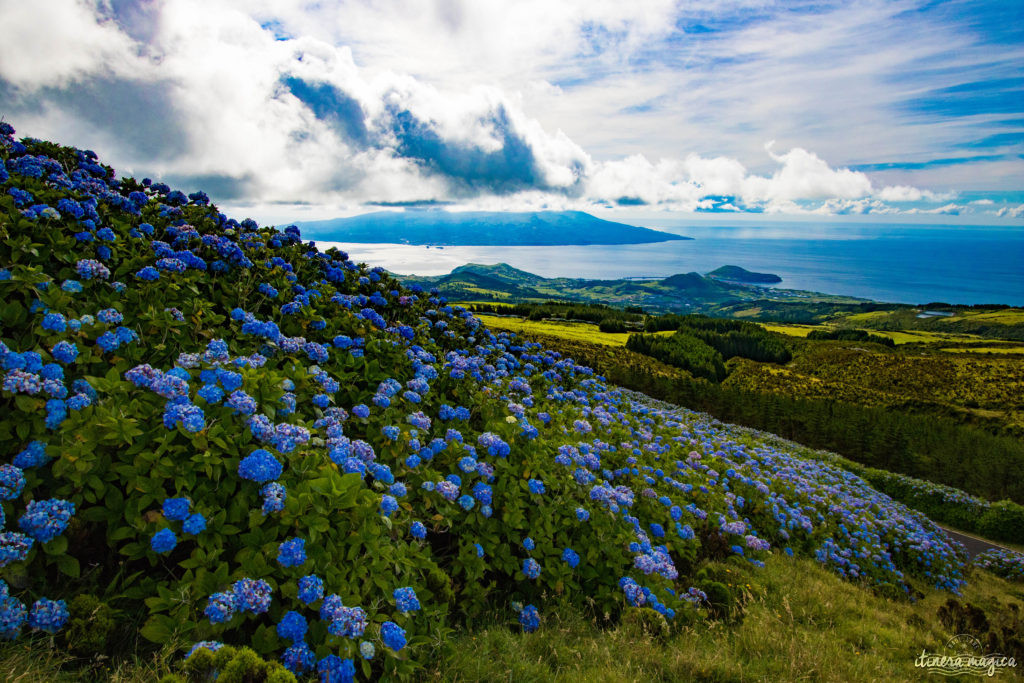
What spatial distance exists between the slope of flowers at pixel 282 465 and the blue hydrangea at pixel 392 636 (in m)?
0.01

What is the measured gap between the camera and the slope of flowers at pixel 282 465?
2932mm

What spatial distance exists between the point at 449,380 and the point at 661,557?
11.7ft

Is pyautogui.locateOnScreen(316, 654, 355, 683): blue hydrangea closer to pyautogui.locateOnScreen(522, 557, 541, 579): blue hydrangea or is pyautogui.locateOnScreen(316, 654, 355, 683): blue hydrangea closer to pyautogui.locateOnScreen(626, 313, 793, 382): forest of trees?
pyautogui.locateOnScreen(522, 557, 541, 579): blue hydrangea

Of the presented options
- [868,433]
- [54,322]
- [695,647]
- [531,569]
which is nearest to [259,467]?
[54,322]

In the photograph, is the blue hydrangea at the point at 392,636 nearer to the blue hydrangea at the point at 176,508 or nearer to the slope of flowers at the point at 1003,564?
the blue hydrangea at the point at 176,508

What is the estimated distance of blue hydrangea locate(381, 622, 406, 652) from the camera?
2.86m

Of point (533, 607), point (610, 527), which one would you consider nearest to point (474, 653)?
point (533, 607)

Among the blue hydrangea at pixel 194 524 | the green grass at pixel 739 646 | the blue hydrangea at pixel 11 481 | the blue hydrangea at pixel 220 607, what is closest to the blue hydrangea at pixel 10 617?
the blue hydrangea at pixel 11 481

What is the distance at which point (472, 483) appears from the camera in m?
5.14

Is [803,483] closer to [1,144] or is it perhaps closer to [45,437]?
[45,437]

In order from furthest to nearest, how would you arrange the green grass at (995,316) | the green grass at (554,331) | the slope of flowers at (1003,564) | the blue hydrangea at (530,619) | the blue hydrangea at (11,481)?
1. the green grass at (995,316)
2. the green grass at (554,331)
3. the slope of flowers at (1003,564)
4. the blue hydrangea at (530,619)
5. the blue hydrangea at (11,481)

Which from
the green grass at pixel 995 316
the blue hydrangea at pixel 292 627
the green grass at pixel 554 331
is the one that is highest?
the blue hydrangea at pixel 292 627

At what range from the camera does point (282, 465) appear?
3.22m

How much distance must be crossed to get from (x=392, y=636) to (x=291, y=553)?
2.72ft
